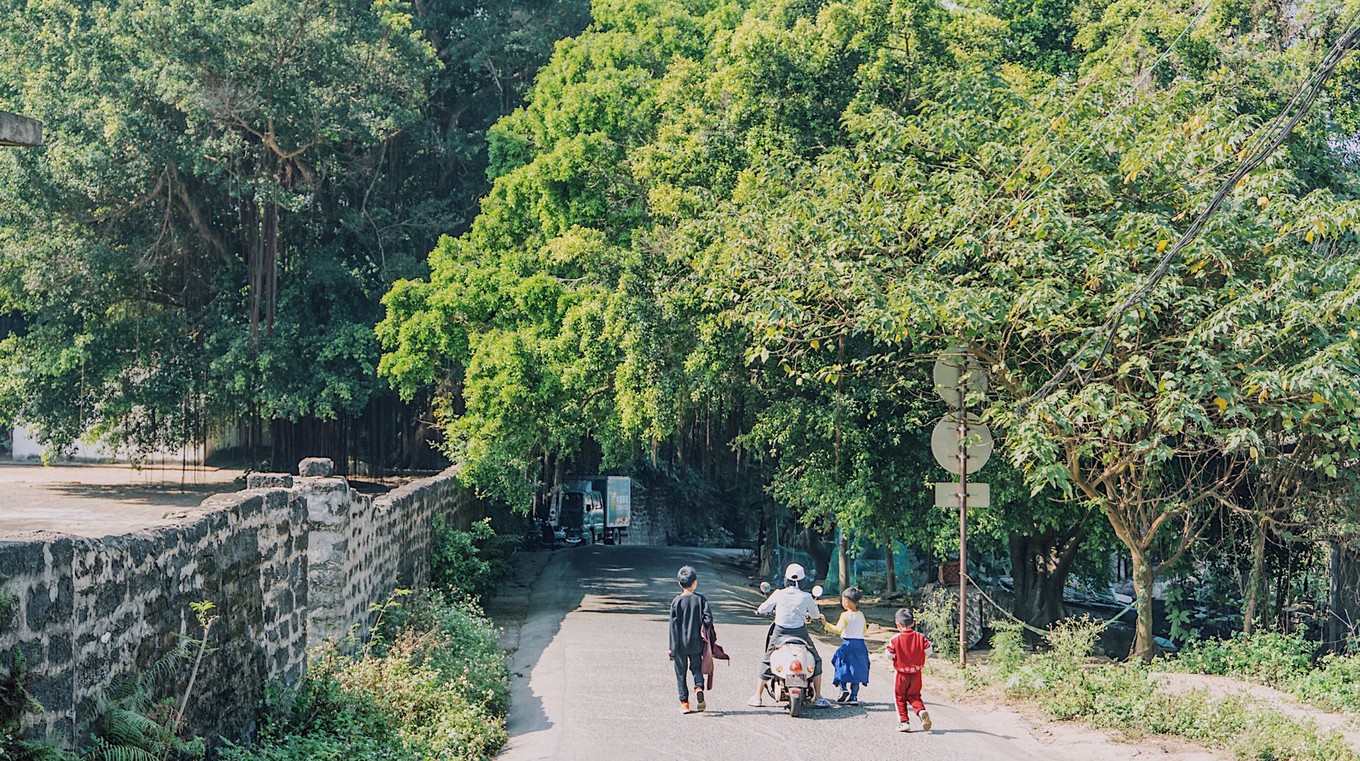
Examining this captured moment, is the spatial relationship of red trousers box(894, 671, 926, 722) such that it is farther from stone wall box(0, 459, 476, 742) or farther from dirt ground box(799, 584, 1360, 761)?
stone wall box(0, 459, 476, 742)

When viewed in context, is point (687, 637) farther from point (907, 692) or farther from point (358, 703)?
point (358, 703)

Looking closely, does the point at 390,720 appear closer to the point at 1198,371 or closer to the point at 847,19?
the point at 1198,371

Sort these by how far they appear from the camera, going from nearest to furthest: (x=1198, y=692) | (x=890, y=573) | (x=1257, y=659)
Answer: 1. (x=1198, y=692)
2. (x=1257, y=659)
3. (x=890, y=573)

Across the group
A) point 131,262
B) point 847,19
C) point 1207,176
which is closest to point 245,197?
point 131,262

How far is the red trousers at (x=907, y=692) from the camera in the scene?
36.0 ft

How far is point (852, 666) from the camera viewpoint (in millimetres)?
12133

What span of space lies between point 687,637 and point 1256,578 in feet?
29.1

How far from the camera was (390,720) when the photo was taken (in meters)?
9.77

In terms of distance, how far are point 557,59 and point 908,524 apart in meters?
12.1

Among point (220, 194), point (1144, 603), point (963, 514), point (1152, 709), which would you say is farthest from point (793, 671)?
point (220, 194)

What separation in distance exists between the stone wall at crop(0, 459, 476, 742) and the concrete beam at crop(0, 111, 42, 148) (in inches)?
86.2

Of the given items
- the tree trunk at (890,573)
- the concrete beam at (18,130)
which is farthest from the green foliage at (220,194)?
the concrete beam at (18,130)

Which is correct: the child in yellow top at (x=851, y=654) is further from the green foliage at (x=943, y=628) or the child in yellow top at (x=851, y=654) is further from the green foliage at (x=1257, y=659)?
the green foliage at (x=1257, y=659)

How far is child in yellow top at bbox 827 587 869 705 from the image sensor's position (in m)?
12.0
